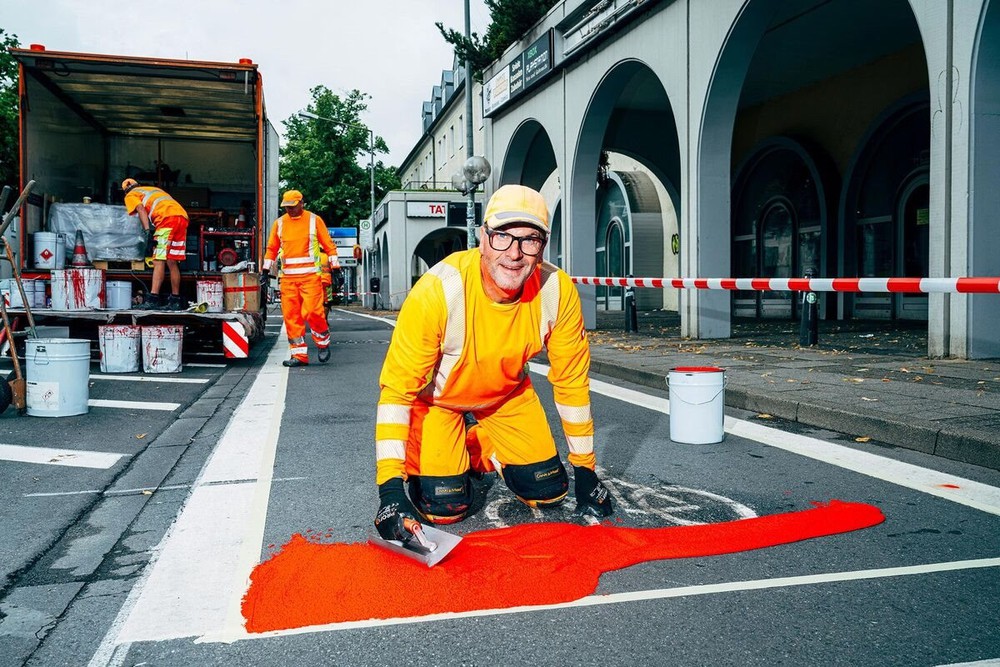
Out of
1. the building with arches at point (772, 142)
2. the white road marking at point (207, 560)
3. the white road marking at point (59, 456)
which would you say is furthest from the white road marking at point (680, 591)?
the building with arches at point (772, 142)

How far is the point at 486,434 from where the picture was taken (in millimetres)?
4352

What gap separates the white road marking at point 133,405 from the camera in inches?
289

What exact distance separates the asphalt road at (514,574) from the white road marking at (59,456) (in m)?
0.10

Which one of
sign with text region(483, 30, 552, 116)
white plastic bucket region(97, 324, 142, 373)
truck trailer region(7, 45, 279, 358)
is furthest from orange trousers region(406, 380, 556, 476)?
sign with text region(483, 30, 552, 116)

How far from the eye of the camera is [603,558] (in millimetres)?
3348

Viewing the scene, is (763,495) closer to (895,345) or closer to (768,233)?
(895,345)

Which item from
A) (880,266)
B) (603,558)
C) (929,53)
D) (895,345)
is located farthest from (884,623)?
(880,266)

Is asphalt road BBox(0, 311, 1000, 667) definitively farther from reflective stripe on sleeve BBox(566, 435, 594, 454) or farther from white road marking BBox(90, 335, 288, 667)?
reflective stripe on sleeve BBox(566, 435, 594, 454)

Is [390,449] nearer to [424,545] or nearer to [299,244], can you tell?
[424,545]

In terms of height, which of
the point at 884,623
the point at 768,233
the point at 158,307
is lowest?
the point at 884,623

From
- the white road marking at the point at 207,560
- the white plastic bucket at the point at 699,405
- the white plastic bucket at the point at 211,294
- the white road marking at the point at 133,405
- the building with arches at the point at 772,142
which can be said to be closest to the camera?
the white road marking at the point at 207,560

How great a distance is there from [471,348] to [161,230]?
815 centimetres

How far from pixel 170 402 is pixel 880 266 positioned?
1419 cm

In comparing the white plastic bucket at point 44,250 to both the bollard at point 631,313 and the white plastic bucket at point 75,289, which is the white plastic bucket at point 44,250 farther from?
the bollard at point 631,313
